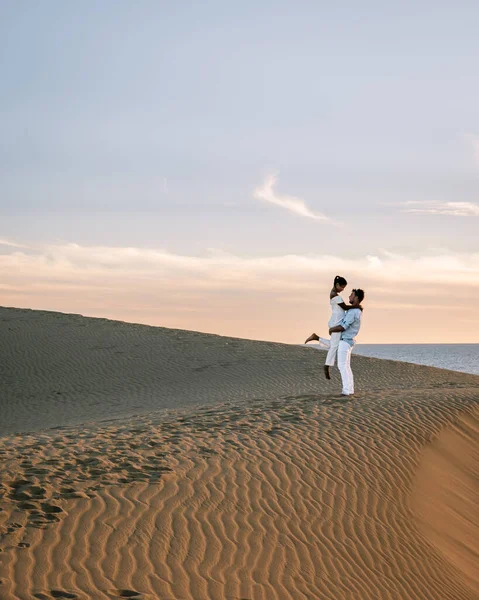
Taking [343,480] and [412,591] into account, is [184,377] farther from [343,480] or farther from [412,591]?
[412,591]

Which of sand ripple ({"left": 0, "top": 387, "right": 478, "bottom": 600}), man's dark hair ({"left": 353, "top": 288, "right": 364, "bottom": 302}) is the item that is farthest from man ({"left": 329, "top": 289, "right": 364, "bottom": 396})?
sand ripple ({"left": 0, "top": 387, "right": 478, "bottom": 600})

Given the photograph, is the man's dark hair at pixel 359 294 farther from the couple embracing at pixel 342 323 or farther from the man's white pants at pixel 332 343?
the man's white pants at pixel 332 343

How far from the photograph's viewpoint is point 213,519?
7.26 metres

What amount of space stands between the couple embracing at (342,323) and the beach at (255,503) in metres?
1.22

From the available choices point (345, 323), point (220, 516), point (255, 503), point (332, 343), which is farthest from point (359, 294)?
point (220, 516)

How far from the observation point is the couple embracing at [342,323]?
42.9 feet

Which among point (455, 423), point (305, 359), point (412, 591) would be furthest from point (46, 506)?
point (305, 359)

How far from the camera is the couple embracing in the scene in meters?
13.1

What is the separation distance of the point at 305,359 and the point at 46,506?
23020mm

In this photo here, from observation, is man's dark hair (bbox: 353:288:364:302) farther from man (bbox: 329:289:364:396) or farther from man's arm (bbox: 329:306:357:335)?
man's arm (bbox: 329:306:357:335)

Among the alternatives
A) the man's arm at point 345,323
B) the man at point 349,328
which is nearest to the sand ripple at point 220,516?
the man at point 349,328

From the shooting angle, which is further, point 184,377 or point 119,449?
→ point 184,377

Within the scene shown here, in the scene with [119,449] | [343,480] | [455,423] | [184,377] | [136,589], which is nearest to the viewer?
[136,589]

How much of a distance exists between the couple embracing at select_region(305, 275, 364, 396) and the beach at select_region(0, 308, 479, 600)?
1.22 m
